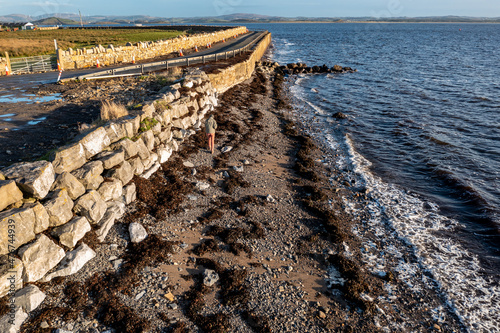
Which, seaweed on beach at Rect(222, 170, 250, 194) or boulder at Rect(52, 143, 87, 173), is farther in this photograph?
seaweed on beach at Rect(222, 170, 250, 194)

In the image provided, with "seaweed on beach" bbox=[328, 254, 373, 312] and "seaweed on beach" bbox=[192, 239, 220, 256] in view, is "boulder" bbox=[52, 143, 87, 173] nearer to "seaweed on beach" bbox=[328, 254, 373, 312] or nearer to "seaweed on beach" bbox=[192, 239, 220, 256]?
"seaweed on beach" bbox=[192, 239, 220, 256]

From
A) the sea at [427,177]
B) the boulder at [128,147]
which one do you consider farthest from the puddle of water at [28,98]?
the sea at [427,177]

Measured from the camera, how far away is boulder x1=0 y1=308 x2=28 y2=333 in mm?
4883

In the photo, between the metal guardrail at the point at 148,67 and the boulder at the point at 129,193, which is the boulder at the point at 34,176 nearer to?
the boulder at the point at 129,193

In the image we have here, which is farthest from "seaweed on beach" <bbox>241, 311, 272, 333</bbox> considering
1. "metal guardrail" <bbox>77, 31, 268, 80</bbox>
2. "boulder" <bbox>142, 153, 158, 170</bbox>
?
"metal guardrail" <bbox>77, 31, 268, 80</bbox>

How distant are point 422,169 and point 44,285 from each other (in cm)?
1360

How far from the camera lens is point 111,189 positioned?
784cm

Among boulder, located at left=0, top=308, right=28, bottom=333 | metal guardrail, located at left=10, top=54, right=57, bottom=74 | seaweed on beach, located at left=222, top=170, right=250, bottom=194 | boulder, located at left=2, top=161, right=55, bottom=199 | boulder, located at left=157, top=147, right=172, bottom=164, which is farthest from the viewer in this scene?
metal guardrail, located at left=10, top=54, right=57, bottom=74

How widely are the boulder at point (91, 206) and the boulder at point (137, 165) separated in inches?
73.9

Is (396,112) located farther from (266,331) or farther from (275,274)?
(266,331)

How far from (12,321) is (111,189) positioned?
343 cm

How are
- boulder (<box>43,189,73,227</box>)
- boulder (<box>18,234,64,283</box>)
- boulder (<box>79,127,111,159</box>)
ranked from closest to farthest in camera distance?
boulder (<box>18,234,64,283</box>) < boulder (<box>43,189,73,227</box>) < boulder (<box>79,127,111,159</box>)

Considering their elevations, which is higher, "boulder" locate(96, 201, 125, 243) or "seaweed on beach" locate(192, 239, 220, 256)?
"boulder" locate(96, 201, 125, 243)

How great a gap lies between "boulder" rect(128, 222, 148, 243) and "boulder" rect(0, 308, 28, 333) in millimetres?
2406
